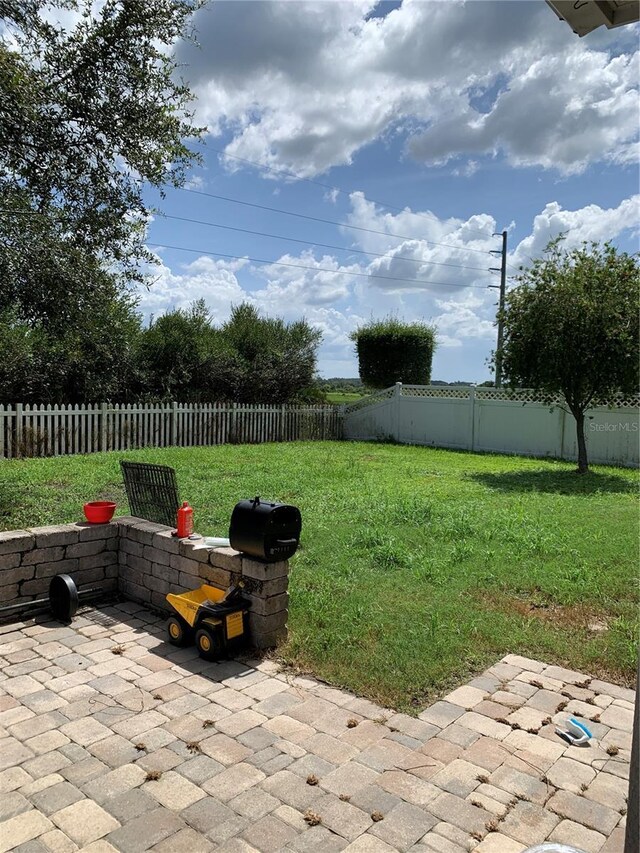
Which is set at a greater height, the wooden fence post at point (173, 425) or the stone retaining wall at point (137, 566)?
the wooden fence post at point (173, 425)

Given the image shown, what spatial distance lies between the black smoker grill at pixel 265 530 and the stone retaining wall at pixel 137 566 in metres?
0.10

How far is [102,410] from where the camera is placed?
12.2m

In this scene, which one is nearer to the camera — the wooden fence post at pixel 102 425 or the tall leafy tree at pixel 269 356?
the wooden fence post at pixel 102 425

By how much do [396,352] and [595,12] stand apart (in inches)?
720

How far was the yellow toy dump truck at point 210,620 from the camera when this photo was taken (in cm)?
348

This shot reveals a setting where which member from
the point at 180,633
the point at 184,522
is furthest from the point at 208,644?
the point at 184,522

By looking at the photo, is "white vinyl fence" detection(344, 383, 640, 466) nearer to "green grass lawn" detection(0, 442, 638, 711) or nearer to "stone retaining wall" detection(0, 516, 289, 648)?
"green grass lawn" detection(0, 442, 638, 711)

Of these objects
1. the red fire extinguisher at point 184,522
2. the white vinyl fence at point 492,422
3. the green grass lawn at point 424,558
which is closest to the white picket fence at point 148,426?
the green grass lawn at point 424,558

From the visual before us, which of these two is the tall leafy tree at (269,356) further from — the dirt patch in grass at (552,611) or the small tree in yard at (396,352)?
the dirt patch in grass at (552,611)

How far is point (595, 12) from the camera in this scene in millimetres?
1709

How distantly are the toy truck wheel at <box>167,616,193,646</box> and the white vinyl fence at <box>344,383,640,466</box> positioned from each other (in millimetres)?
10127

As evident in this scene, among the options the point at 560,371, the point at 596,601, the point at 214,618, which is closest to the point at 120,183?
the point at 214,618

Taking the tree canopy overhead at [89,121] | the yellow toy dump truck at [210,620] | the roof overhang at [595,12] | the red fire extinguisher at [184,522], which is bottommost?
the yellow toy dump truck at [210,620]

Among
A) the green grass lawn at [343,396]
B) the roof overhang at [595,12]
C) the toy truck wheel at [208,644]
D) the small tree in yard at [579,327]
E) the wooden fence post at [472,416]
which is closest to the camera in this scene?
the roof overhang at [595,12]
